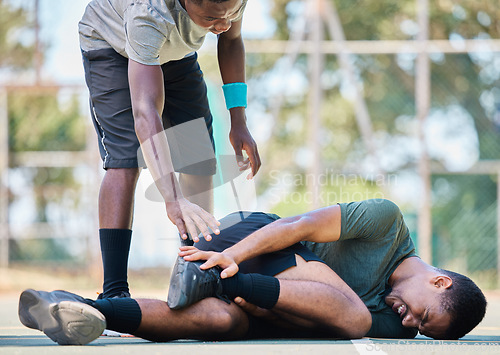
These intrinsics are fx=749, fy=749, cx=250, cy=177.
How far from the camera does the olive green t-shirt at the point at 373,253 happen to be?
2.90 metres

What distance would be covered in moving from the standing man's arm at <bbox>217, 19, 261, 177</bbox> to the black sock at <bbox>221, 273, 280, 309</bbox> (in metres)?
1.02

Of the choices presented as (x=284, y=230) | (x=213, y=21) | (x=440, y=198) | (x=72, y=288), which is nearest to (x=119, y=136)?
(x=213, y=21)

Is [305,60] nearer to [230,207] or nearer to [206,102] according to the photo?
[230,207]

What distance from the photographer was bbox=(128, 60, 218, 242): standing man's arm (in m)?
2.60

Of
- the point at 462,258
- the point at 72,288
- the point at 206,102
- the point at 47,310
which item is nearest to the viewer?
the point at 47,310

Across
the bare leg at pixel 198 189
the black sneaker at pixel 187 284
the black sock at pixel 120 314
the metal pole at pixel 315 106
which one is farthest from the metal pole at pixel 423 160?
the black sock at pixel 120 314

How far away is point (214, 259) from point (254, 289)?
17 cm

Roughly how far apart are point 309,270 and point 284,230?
174mm

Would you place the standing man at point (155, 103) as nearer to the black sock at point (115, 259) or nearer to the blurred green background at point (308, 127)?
the black sock at point (115, 259)

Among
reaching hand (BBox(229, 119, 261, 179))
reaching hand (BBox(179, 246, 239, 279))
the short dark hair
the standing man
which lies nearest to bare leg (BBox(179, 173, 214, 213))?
the standing man

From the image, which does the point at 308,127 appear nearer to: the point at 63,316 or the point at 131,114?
the point at 131,114

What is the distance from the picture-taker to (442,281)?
290cm

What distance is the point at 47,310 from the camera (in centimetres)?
230

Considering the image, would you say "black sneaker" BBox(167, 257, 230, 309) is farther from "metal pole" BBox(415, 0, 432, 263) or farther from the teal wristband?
"metal pole" BBox(415, 0, 432, 263)
